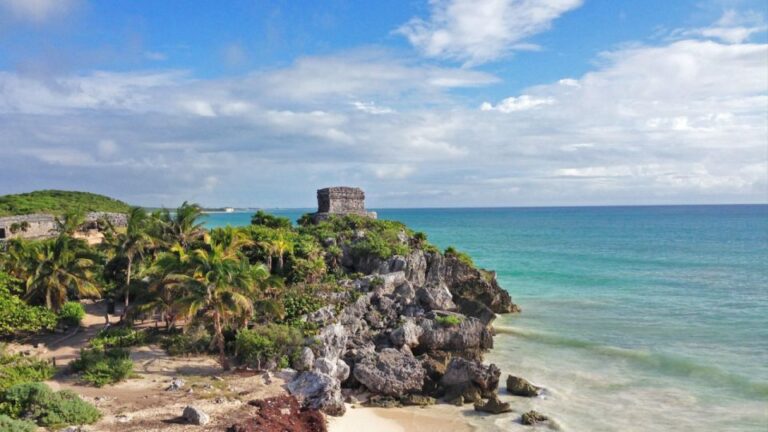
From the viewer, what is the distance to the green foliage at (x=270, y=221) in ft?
125

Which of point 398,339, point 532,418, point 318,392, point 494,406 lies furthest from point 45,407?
point 532,418

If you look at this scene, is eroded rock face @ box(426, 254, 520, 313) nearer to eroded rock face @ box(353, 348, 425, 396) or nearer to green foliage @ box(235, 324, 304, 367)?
eroded rock face @ box(353, 348, 425, 396)

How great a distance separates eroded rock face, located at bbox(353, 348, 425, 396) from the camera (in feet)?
66.5

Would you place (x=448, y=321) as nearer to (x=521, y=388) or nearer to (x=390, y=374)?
(x=521, y=388)

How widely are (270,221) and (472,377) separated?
22140mm

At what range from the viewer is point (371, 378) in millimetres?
20453

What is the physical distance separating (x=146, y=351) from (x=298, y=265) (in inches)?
371

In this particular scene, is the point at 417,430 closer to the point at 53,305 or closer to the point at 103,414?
the point at 103,414

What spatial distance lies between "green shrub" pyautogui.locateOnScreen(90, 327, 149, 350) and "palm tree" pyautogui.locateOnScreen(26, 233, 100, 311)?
3.54m

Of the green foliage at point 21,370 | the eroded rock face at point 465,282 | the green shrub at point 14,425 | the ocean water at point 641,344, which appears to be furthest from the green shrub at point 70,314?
the eroded rock face at point 465,282

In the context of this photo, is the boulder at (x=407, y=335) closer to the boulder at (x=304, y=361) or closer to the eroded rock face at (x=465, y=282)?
the boulder at (x=304, y=361)

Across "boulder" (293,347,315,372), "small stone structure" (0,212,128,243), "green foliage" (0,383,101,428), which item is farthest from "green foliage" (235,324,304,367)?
"small stone structure" (0,212,128,243)

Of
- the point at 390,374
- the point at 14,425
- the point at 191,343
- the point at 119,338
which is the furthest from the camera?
A: the point at 119,338

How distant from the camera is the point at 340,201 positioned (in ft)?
141
